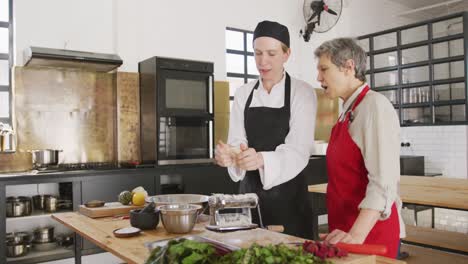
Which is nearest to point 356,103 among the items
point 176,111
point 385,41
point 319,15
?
point 176,111

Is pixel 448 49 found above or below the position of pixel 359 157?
above

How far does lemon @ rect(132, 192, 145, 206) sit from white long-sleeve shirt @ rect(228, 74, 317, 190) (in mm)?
544

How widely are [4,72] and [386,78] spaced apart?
619 cm

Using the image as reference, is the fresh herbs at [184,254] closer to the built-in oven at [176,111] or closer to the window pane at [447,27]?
the built-in oven at [176,111]

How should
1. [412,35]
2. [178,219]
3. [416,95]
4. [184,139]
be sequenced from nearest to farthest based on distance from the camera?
[178,219] → [184,139] → [416,95] → [412,35]

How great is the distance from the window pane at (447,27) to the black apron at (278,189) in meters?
5.90

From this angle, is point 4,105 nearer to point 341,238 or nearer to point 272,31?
point 272,31

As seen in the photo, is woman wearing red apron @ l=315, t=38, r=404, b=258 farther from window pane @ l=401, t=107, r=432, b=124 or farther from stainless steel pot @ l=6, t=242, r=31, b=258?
window pane @ l=401, t=107, r=432, b=124

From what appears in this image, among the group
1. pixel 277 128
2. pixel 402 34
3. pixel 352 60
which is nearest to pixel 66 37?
pixel 277 128

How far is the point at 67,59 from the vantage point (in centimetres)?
467

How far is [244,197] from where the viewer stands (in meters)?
1.97

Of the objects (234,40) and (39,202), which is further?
(234,40)

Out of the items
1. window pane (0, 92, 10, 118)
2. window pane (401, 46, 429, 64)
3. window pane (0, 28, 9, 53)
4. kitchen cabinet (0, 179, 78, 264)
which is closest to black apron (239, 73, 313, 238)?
kitchen cabinet (0, 179, 78, 264)

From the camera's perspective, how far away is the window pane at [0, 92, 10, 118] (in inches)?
199
